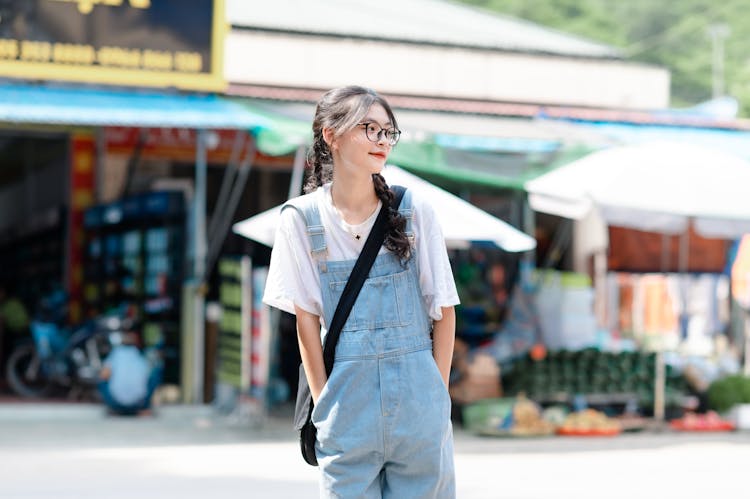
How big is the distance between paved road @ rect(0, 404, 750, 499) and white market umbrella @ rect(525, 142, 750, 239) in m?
2.05

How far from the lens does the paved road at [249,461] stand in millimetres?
8281

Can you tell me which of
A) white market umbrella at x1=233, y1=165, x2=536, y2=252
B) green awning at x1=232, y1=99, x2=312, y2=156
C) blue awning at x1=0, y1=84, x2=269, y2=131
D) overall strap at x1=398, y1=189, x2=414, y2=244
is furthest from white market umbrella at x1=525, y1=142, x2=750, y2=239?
overall strap at x1=398, y1=189, x2=414, y2=244

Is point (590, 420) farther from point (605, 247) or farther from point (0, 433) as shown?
point (0, 433)

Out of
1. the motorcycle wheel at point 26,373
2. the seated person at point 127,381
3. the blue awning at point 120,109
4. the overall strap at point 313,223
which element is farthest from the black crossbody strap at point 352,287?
the motorcycle wheel at point 26,373

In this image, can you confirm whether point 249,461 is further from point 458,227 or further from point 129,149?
point 129,149

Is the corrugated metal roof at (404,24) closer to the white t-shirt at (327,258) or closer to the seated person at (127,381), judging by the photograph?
the seated person at (127,381)

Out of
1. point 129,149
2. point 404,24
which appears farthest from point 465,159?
point 404,24

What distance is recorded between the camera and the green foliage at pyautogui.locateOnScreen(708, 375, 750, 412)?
1226cm

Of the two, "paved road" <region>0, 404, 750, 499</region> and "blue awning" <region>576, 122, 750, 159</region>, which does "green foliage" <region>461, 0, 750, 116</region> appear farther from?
"paved road" <region>0, 404, 750, 499</region>

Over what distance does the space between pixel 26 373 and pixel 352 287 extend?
1058 centimetres

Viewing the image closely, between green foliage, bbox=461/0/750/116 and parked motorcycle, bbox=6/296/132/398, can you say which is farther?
green foliage, bbox=461/0/750/116

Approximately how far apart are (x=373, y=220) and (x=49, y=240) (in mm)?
12226

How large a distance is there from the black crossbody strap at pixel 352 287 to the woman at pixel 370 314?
0.06 ft

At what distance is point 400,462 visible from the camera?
340 cm
